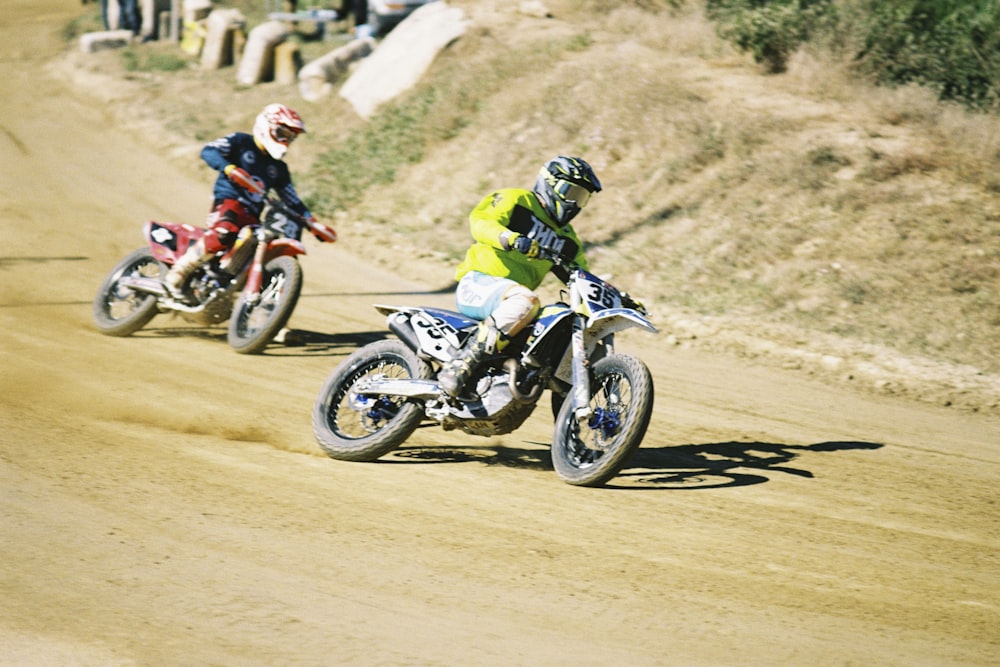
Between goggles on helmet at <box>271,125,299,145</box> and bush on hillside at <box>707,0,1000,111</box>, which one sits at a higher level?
bush on hillside at <box>707,0,1000,111</box>

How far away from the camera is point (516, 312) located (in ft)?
21.2

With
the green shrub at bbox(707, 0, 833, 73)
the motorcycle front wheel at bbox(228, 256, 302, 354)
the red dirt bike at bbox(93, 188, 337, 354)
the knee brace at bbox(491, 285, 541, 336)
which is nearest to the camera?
the knee brace at bbox(491, 285, 541, 336)

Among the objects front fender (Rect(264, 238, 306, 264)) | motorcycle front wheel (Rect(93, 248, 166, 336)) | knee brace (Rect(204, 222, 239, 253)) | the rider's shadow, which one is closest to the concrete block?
motorcycle front wheel (Rect(93, 248, 166, 336))

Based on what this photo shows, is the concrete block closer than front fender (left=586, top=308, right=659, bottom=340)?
No

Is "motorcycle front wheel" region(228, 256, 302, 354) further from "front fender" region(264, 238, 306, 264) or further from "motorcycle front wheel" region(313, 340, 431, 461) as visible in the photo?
"motorcycle front wheel" region(313, 340, 431, 461)

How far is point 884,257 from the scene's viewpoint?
39.4 feet

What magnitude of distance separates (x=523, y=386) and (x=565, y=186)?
129 centimetres

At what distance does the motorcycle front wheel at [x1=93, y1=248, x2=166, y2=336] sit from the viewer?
32.9ft

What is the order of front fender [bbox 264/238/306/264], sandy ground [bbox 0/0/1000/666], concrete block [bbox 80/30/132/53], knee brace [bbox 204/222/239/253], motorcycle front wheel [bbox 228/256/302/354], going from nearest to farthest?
1. sandy ground [bbox 0/0/1000/666]
2. motorcycle front wheel [bbox 228/256/302/354]
3. front fender [bbox 264/238/306/264]
4. knee brace [bbox 204/222/239/253]
5. concrete block [bbox 80/30/132/53]

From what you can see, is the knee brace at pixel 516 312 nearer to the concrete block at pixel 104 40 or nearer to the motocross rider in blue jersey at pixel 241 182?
the motocross rider in blue jersey at pixel 241 182

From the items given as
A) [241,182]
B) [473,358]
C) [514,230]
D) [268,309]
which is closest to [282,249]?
[268,309]

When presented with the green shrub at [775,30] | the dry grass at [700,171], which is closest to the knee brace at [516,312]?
the dry grass at [700,171]

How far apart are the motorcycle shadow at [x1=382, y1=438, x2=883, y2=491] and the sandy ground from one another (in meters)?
0.03

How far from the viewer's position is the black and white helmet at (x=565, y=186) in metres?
6.61
